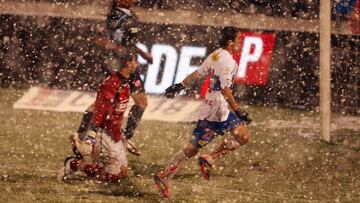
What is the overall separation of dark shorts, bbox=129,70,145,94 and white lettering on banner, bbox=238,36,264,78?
18.7ft

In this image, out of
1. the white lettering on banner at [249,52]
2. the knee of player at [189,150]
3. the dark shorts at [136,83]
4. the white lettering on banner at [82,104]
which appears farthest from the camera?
the white lettering on banner at [249,52]

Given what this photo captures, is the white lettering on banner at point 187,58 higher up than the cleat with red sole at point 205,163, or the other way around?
the cleat with red sole at point 205,163

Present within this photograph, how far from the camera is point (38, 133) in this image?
13125 millimetres

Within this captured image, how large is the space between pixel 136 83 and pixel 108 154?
1633 millimetres

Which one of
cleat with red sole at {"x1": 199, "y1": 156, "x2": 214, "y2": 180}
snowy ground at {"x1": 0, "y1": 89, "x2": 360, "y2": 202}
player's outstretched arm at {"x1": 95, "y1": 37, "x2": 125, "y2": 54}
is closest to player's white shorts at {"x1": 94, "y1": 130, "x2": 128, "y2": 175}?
snowy ground at {"x1": 0, "y1": 89, "x2": 360, "y2": 202}

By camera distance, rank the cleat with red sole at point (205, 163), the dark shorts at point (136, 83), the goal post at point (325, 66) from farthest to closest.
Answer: the goal post at point (325, 66), the dark shorts at point (136, 83), the cleat with red sole at point (205, 163)

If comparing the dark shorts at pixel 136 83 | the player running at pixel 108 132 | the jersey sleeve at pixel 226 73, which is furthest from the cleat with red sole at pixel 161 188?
the dark shorts at pixel 136 83

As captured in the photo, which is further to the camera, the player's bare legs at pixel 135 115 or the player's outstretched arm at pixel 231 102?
the player's bare legs at pixel 135 115

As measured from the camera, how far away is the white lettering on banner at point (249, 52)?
1677 cm

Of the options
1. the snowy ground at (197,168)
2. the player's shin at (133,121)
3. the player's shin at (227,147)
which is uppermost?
the player's shin at (227,147)

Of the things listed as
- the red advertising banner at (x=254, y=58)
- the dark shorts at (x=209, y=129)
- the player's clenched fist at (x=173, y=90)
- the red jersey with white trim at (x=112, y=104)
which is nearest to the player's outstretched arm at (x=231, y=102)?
the dark shorts at (x=209, y=129)

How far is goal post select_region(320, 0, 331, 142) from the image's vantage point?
13.3 m

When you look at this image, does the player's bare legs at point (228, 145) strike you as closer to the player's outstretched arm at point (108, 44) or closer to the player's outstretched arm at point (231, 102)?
the player's outstretched arm at point (231, 102)

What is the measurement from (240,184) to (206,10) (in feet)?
23.0
